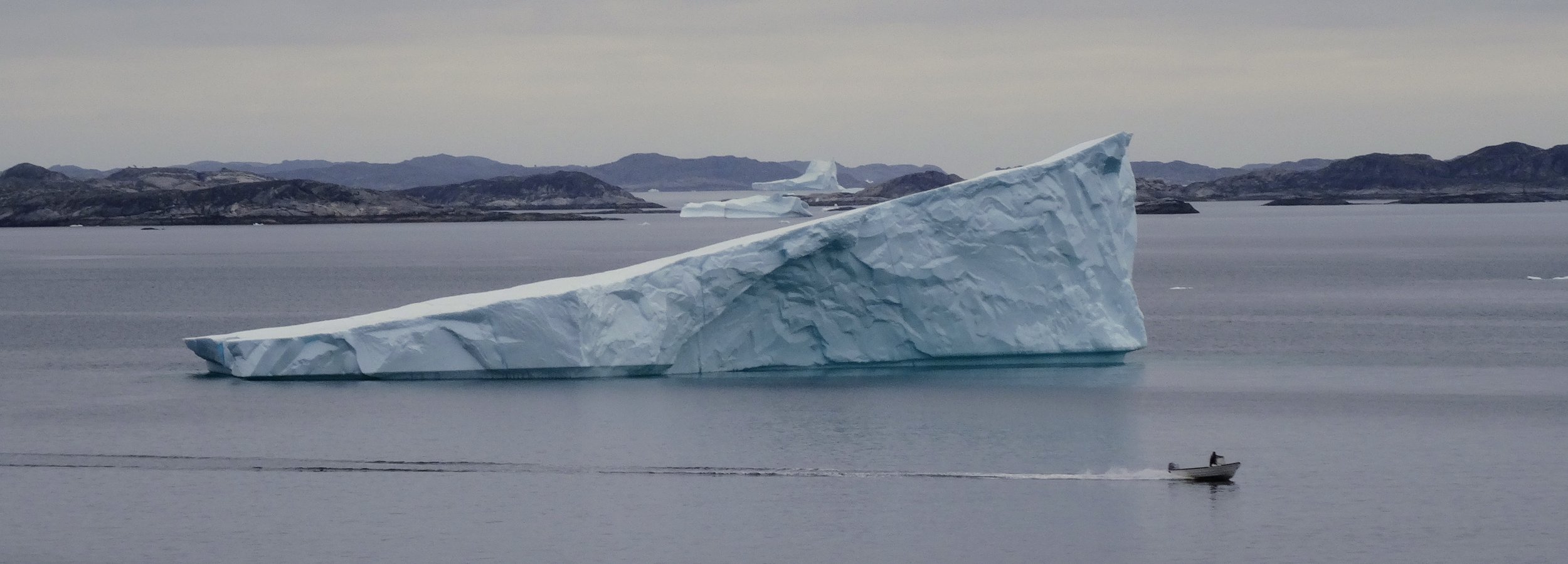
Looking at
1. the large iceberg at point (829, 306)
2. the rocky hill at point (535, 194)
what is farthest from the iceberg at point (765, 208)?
the large iceberg at point (829, 306)

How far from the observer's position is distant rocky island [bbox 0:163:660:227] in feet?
381

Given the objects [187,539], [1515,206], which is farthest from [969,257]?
[1515,206]

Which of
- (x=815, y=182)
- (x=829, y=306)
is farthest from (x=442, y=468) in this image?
(x=815, y=182)

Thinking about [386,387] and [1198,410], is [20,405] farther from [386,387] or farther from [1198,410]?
[1198,410]

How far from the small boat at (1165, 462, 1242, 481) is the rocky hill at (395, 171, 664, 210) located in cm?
14168

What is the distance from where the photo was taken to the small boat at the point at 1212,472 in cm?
1747

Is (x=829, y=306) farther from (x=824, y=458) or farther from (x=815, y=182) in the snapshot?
(x=815, y=182)

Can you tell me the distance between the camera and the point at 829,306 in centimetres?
2456

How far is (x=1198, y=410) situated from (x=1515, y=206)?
145 meters

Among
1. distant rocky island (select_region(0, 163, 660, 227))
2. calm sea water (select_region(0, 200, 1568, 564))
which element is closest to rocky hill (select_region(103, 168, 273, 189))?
distant rocky island (select_region(0, 163, 660, 227))

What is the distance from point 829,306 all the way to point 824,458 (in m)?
6.01

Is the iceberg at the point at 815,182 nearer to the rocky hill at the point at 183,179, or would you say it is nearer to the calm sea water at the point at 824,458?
the rocky hill at the point at 183,179

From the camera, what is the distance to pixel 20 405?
23109 millimetres

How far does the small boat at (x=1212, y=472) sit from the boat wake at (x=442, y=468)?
303 millimetres
